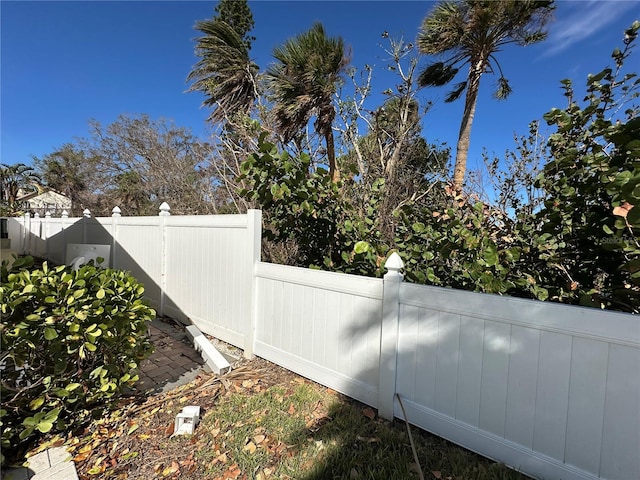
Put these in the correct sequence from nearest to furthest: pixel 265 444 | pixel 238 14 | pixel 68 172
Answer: pixel 265 444 < pixel 238 14 < pixel 68 172

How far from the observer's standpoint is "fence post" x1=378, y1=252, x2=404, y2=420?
2.32 metres

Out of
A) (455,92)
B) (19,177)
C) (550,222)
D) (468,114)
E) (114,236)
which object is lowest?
(114,236)

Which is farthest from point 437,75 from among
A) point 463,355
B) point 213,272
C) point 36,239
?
point 36,239

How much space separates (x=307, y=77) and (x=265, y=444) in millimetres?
5845

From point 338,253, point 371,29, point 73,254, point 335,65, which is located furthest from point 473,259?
point 73,254

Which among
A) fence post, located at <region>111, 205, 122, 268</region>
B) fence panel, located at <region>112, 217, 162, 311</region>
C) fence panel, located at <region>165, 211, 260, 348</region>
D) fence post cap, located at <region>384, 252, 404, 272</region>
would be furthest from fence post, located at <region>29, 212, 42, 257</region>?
fence post cap, located at <region>384, 252, 404, 272</region>

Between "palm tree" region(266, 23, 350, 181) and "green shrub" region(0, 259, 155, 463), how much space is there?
418 cm

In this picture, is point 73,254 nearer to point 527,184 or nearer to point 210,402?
point 210,402

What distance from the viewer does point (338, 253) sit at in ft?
12.0

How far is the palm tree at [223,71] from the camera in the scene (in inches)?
269

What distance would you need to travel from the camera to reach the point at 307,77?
5777 mm

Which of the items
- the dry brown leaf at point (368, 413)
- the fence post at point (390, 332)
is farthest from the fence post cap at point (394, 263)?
the dry brown leaf at point (368, 413)

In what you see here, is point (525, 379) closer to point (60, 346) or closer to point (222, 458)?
point (222, 458)

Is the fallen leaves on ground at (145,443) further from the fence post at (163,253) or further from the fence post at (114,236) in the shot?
the fence post at (114,236)
